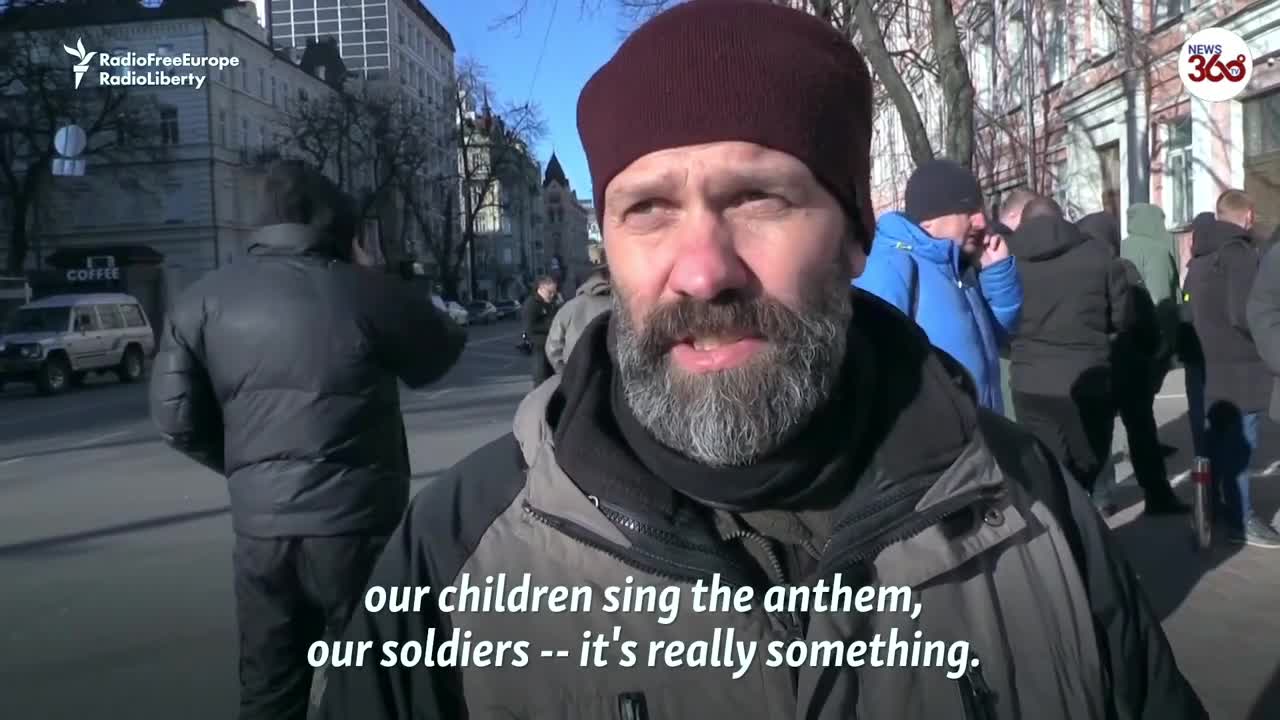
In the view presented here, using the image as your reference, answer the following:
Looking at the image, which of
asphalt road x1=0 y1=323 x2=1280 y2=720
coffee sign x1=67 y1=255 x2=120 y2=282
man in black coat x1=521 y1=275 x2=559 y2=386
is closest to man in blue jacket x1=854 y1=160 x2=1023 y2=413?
asphalt road x1=0 y1=323 x2=1280 y2=720

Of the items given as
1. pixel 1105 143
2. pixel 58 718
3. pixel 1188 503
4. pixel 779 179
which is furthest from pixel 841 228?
pixel 1105 143

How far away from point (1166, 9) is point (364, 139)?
44.3m

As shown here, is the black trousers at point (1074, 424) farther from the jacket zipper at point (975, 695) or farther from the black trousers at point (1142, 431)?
the jacket zipper at point (975, 695)

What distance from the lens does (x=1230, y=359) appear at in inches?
242

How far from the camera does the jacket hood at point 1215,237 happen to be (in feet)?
20.2

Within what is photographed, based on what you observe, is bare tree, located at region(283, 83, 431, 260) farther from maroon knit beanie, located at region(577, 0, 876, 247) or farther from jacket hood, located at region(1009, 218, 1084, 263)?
maroon knit beanie, located at region(577, 0, 876, 247)

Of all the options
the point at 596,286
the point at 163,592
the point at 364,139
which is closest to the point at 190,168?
the point at 364,139

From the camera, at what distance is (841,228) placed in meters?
1.72

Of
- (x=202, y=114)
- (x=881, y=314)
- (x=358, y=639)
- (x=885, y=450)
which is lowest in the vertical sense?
(x=358, y=639)

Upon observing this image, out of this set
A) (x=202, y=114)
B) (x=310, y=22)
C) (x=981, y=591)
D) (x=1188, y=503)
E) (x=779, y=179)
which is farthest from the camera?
(x=310, y=22)

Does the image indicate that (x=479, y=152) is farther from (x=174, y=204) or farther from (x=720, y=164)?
(x=720, y=164)

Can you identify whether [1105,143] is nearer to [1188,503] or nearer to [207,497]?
[1188,503]

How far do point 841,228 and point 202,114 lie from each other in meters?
58.9

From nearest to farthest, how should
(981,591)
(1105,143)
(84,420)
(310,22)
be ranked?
1. (981,591)
2. (84,420)
3. (1105,143)
4. (310,22)
